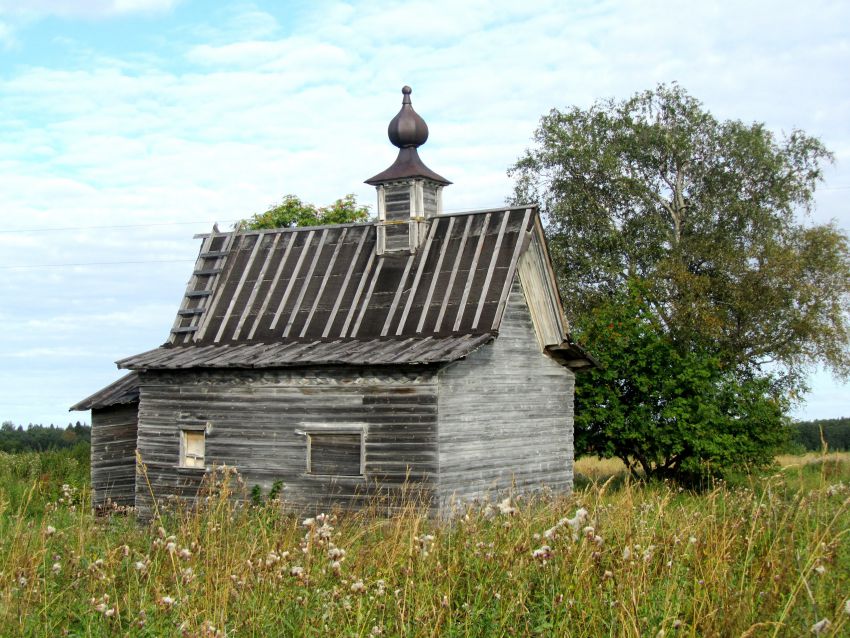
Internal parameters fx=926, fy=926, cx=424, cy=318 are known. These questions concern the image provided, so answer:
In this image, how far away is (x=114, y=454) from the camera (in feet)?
68.9

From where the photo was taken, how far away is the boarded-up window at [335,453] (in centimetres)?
1662

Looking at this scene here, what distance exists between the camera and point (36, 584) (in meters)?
6.88

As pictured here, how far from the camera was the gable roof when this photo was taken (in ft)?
55.4

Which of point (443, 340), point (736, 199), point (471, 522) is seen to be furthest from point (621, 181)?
point (471, 522)

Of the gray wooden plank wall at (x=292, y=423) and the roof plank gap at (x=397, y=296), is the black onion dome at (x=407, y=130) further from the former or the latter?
the gray wooden plank wall at (x=292, y=423)

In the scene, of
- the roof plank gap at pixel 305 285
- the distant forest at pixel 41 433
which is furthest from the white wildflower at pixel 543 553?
the distant forest at pixel 41 433

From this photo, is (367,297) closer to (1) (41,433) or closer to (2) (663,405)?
(2) (663,405)

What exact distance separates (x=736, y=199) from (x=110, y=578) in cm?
2779

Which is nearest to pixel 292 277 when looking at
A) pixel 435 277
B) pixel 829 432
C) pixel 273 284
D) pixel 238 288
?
pixel 273 284

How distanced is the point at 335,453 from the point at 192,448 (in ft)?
12.3

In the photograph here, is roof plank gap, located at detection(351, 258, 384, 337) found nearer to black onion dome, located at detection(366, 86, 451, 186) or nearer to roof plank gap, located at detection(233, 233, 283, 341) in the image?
black onion dome, located at detection(366, 86, 451, 186)

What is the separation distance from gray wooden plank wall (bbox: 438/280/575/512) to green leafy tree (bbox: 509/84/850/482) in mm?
6142

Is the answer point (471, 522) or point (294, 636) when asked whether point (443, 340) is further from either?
point (294, 636)

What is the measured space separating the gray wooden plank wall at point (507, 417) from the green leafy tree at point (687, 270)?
614cm
